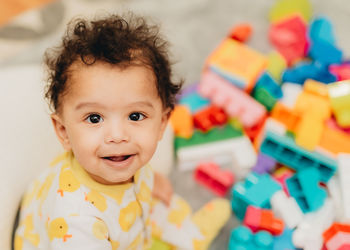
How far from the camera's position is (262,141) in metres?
0.97

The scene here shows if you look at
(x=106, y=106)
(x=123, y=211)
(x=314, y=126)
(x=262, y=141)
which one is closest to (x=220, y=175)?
(x=262, y=141)

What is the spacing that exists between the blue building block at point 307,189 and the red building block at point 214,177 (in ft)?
0.46

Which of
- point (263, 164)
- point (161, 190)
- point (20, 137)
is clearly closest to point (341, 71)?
point (263, 164)

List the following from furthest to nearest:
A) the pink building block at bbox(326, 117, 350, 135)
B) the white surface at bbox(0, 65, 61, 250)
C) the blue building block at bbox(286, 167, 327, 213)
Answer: the pink building block at bbox(326, 117, 350, 135)
the blue building block at bbox(286, 167, 327, 213)
the white surface at bbox(0, 65, 61, 250)

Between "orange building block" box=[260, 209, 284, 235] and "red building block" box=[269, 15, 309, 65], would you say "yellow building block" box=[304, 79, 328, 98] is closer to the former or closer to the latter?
"red building block" box=[269, 15, 309, 65]

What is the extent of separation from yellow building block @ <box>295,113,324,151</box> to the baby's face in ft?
1.48

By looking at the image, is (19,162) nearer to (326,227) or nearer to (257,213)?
(257,213)

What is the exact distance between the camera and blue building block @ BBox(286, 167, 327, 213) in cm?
84

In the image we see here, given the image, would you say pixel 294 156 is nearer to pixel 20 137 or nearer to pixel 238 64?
pixel 238 64

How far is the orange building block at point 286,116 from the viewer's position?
978 millimetres

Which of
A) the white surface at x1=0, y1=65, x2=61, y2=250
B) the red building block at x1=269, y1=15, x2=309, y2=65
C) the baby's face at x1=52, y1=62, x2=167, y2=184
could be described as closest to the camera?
the baby's face at x1=52, y1=62, x2=167, y2=184

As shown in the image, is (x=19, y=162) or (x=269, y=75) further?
(x=269, y=75)

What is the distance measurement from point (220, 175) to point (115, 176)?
42 cm

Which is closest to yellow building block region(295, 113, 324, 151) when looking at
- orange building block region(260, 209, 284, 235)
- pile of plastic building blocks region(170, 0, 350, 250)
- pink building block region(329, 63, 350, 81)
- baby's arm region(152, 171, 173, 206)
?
Result: pile of plastic building blocks region(170, 0, 350, 250)
